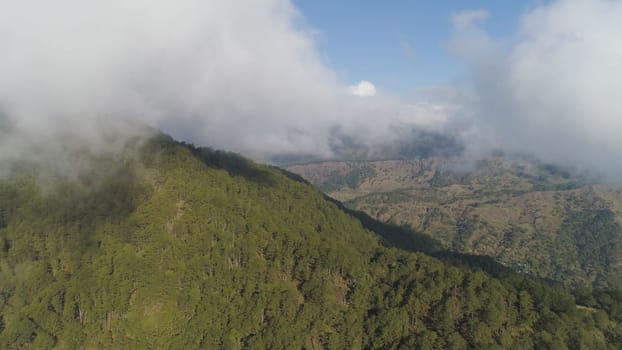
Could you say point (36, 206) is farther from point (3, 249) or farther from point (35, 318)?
point (35, 318)

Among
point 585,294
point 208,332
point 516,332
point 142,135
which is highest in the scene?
point 142,135

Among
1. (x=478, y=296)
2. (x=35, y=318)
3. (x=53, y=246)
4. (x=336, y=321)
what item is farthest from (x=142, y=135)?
(x=478, y=296)

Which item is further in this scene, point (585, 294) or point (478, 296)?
point (585, 294)

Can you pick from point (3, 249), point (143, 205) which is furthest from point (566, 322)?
point (3, 249)

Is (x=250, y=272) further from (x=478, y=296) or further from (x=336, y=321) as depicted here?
(x=478, y=296)

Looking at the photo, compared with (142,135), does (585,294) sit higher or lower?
lower

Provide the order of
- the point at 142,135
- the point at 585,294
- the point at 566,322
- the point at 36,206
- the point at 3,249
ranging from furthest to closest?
the point at 142,135, the point at 36,206, the point at 3,249, the point at 585,294, the point at 566,322

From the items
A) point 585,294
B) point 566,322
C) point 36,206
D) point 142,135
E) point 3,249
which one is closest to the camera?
point 566,322
